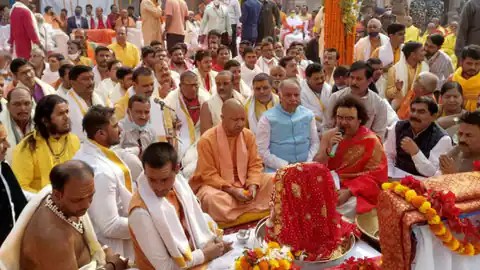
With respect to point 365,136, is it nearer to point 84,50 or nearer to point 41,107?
point 41,107

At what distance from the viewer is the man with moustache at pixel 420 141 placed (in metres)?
3.99

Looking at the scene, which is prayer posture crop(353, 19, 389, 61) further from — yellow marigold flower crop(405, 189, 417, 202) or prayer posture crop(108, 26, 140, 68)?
yellow marigold flower crop(405, 189, 417, 202)

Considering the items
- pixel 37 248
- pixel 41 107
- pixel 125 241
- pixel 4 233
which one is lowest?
pixel 125 241

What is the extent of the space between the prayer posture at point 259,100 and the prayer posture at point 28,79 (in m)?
2.00

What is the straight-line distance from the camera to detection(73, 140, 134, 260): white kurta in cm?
310

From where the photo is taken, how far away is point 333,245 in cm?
297

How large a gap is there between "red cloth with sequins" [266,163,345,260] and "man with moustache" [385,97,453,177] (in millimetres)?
1290

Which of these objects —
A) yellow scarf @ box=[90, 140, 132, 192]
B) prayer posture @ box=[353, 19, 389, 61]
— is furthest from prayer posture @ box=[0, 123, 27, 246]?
prayer posture @ box=[353, 19, 389, 61]

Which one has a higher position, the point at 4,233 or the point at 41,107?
the point at 41,107

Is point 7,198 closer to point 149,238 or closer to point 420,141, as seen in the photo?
point 149,238

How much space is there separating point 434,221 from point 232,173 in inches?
89.2

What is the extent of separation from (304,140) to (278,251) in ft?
7.75

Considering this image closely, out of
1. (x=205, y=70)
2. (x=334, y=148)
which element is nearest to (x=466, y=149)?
(x=334, y=148)

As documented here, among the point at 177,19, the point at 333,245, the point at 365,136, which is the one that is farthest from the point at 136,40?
the point at 333,245
